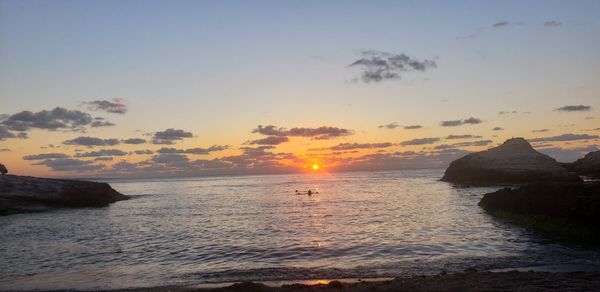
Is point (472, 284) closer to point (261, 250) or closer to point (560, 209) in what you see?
point (261, 250)

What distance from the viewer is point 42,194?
61.5 metres

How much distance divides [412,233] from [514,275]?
15.2 meters

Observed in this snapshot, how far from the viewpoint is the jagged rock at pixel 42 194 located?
2264 inches

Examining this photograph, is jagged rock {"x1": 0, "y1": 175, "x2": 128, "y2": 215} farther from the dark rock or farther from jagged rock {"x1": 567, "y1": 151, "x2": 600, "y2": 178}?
jagged rock {"x1": 567, "y1": 151, "x2": 600, "y2": 178}

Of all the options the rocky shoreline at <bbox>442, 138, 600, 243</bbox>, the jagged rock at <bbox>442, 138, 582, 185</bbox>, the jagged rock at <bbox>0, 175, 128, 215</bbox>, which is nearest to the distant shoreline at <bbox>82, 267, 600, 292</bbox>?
the rocky shoreline at <bbox>442, 138, 600, 243</bbox>

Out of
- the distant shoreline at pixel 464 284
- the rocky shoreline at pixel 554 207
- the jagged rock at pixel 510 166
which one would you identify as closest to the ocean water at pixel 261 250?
the rocky shoreline at pixel 554 207

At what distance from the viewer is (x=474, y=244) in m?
27.3

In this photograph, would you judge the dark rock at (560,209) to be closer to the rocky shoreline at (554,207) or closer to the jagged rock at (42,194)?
the rocky shoreline at (554,207)

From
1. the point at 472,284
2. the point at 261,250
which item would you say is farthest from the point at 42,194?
the point at 472,284

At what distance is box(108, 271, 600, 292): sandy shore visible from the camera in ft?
49.6

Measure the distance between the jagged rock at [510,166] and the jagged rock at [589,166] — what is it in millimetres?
15013

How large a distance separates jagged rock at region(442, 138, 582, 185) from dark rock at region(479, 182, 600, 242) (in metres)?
58.8

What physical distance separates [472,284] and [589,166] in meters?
119

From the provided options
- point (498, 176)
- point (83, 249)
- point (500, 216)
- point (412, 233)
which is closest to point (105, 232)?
point (83, 249)
